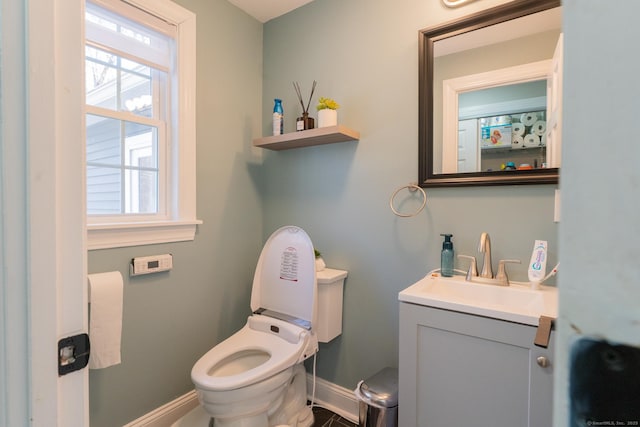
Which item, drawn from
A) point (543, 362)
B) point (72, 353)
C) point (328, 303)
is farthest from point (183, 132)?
point (543, 362)

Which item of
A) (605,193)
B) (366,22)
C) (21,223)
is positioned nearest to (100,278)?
(21,223)

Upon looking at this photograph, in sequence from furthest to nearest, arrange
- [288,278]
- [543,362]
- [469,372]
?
[288,278], [469,372], [543,362]

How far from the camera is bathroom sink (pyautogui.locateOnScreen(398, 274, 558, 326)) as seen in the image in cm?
96

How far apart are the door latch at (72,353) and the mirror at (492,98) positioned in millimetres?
1386

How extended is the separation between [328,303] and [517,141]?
118 cm

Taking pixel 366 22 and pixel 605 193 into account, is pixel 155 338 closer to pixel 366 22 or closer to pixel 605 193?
pixel 605 193

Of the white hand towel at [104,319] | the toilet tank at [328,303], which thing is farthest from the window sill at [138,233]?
the toilet tank at [328,303]

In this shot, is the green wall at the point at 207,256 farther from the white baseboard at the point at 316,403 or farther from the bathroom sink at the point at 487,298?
the bathroom sink at the point at 487,298

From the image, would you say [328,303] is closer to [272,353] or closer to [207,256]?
[272,353]

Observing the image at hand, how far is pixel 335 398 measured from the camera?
1.78m

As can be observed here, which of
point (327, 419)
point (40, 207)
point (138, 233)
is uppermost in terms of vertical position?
point (40, 207)

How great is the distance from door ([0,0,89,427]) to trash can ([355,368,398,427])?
112 centimetres

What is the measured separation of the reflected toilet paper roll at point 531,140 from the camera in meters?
1.25

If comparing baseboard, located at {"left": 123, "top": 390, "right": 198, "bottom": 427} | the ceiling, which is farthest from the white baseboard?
the ceiling
